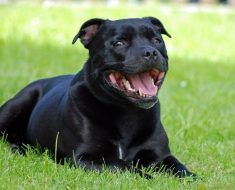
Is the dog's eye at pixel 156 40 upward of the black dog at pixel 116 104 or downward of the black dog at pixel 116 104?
upward

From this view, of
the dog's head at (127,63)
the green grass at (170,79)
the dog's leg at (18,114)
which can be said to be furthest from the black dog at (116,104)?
the dog's leg at (18,114)

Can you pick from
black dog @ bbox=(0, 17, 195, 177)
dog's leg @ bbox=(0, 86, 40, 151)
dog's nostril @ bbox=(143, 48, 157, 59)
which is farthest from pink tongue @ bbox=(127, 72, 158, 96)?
dog's leg @ bbox=(0, 86, 40, 151)

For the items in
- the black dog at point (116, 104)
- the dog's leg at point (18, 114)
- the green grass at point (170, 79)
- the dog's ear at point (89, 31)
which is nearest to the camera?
the green grass at point (170, 79)

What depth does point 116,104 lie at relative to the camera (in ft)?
16.1

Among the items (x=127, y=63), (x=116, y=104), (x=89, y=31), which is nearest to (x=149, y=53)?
(x=127, y=63)

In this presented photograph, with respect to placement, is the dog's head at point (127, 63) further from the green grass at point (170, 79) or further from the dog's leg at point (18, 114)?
the dog's leg at point (18, 114)

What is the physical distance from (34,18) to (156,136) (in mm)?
8821

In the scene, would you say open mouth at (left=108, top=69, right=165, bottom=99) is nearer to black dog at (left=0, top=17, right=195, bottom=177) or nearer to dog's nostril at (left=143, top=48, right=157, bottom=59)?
black dog at (left=0, top=17, right=195, bottom=177)

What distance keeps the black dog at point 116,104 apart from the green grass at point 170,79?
8.9 inches

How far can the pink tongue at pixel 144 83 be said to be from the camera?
15.6 ft

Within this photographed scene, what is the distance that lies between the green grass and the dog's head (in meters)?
0.59

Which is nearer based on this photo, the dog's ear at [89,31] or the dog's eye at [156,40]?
the dog's eye at [156,40]

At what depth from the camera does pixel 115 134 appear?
4938mm

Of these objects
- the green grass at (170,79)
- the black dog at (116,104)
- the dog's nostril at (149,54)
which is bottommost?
the green grass at (170,79)
